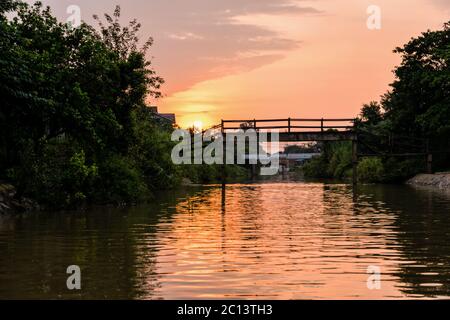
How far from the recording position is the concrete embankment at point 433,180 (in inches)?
2121

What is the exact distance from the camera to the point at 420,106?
64.2 metres

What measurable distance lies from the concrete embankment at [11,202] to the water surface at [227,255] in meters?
2.05

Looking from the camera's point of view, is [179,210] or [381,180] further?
[381,180]

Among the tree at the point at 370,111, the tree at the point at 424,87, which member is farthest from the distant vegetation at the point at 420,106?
the tree at the point at 370,111

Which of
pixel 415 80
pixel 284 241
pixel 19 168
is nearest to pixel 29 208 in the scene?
pixel 19 168

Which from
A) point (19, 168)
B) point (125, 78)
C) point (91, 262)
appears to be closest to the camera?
point (91, 262)

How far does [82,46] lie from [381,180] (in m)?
49.3

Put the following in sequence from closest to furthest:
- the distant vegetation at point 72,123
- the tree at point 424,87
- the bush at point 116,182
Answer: the distant vegetation at point 72,123
the bush at point 116,182
the tree at point 424,87

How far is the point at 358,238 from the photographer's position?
1728cm

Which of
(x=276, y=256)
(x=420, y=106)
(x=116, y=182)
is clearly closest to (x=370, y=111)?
(x=420, y=106)

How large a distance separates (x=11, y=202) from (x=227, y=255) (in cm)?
1649

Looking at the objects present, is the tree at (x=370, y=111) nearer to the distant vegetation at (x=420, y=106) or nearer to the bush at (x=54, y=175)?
the distant vegetation at (x=420, y=106)

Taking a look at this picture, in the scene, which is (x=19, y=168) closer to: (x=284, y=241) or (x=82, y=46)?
(x=82, y=46)

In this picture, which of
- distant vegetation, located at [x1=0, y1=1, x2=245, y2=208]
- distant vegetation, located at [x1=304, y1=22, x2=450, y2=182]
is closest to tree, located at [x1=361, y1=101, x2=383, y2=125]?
distant vegetation, located at [x1=304, y1=22, x2=450, y2=182]
